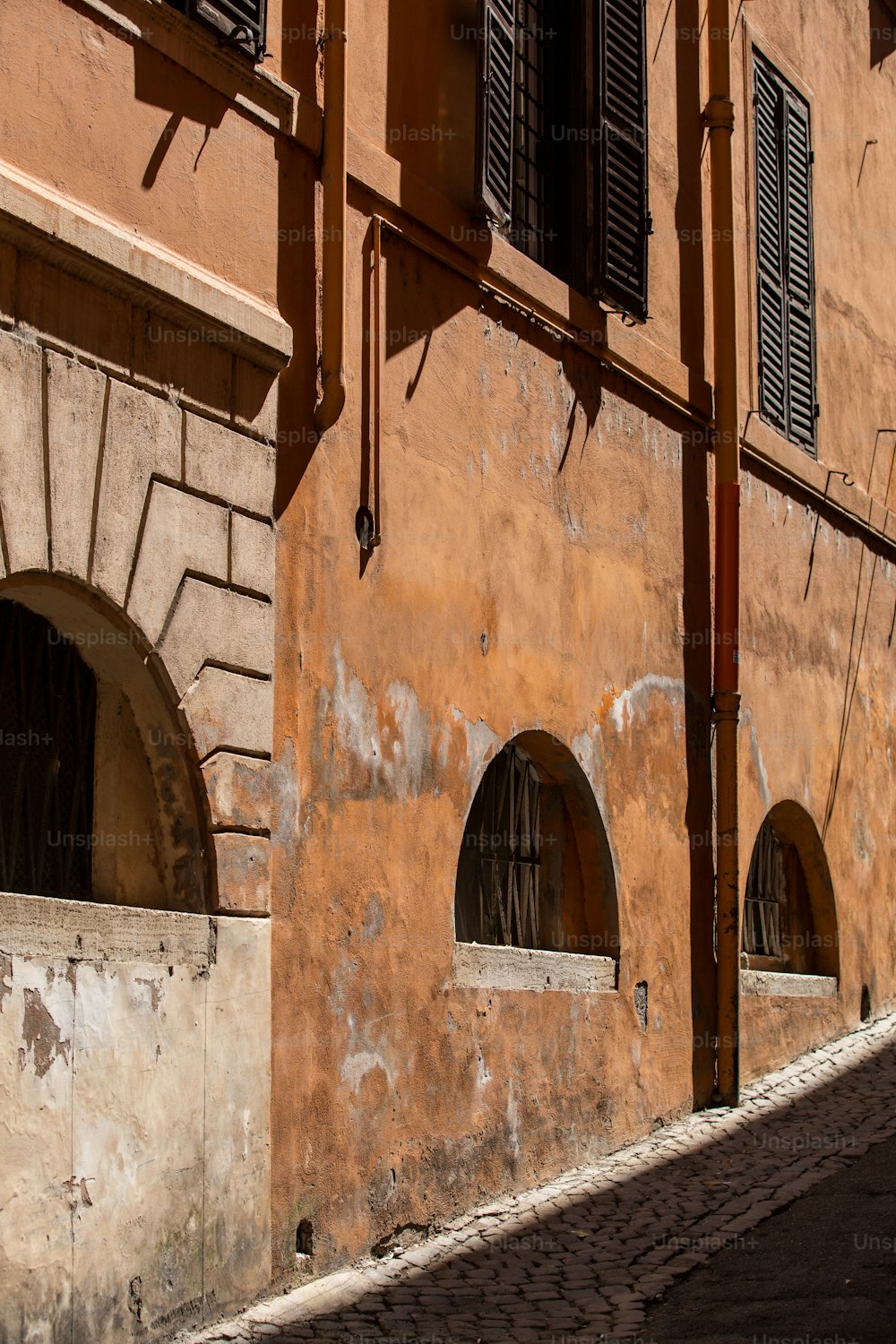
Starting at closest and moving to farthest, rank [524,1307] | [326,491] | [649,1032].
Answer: [524,1307]
[326,491]
[649,1032]

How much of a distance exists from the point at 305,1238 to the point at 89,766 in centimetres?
175

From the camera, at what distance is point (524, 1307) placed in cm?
588

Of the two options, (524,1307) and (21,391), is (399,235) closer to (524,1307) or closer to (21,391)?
(21,391)

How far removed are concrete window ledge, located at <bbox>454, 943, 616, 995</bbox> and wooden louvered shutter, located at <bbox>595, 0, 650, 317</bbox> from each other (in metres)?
3.08

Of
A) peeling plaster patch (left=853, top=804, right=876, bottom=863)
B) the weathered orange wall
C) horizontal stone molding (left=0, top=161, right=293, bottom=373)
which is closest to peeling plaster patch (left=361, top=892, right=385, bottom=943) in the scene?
the weathered orange wall

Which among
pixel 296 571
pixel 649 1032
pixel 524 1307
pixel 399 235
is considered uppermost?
pixel 399 235

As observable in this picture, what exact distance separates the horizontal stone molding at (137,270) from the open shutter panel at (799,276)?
203 inches

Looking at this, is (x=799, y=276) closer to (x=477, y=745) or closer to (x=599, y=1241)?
(x=477, y=745)

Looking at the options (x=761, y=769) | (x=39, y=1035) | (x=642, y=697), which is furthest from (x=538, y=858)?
(x=39, y=1035)

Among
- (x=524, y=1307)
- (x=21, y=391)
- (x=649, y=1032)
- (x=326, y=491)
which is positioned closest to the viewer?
(x=21, y=391)

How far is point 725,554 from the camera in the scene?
9.24 metres

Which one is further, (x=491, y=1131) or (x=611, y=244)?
(x=611, y=244)

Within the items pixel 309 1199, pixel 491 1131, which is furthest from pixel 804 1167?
pixel 309 1199

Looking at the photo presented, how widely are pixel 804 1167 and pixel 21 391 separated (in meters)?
4.70
